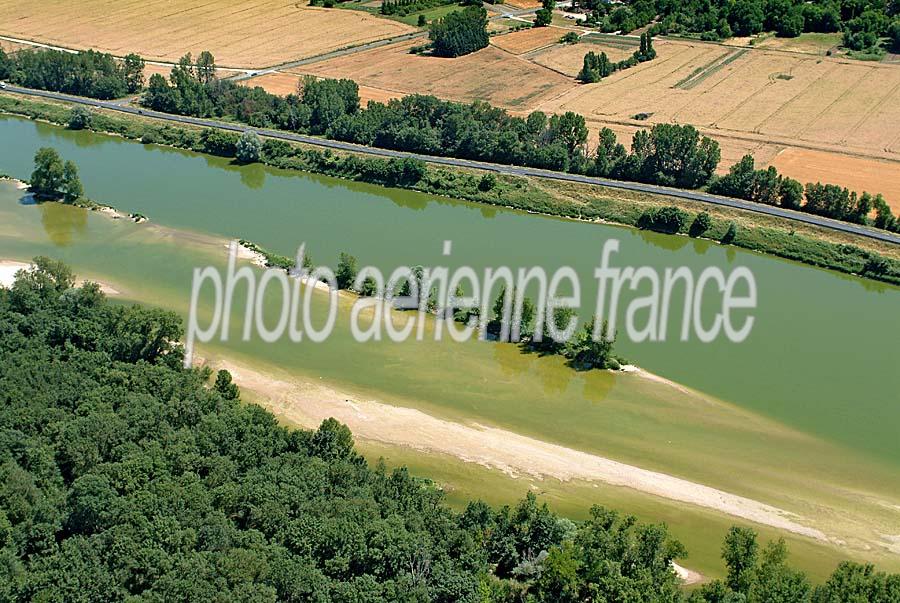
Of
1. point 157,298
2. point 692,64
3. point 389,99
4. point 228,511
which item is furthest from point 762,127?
point 228,511

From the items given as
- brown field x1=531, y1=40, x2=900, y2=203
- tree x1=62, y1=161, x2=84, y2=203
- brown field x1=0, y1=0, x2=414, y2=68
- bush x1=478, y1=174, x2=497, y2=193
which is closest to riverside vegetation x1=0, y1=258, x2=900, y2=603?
tree x1=62, y1=161, x2=84, y2=203

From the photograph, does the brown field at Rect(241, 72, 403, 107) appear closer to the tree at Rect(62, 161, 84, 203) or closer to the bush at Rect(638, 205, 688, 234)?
the tree at Rect(62, 161, 84, 203)

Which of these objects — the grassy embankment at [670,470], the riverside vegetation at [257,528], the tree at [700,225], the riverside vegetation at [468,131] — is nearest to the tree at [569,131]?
the riverside vegetation at [468,131]

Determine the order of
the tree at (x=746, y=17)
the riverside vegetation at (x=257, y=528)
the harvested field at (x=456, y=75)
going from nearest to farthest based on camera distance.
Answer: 1. the riverside vegetation at (x=257, y=528)
2. the harvested field at (x=456, y=75)
3. the tree at (x=746, y=17)

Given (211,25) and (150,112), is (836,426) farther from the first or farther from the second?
(211,25)

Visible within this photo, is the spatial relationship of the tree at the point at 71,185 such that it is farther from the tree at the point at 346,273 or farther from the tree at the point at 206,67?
the tree at the point at 346,273
